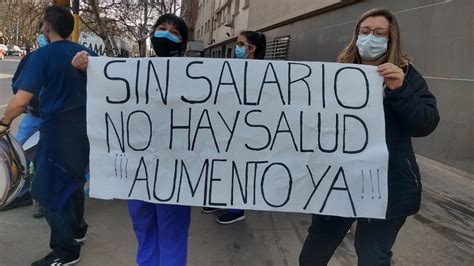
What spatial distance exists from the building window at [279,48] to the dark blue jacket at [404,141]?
1193 centimetres

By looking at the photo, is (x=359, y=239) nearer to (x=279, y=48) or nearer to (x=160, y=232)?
(x=160, y=232)

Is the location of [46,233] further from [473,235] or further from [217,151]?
[473,235]

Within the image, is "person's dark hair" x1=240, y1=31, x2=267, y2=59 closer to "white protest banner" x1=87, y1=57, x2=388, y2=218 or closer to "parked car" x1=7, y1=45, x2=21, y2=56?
"white protest banner" x1=87, y1=57, x2=388, y2=218

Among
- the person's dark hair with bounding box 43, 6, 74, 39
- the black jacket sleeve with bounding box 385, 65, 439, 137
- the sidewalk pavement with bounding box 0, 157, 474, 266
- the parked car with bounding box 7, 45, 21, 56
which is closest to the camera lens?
the black jacket sleeve with bounding box 385, 65, 439, 137

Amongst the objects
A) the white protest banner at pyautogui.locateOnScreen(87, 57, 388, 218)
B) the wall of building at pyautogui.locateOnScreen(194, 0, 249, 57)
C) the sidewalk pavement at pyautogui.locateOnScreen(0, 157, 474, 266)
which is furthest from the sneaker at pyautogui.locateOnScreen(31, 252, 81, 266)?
the wall of building at pyautogui.locateOnScreen(194, 0, 249, 57)

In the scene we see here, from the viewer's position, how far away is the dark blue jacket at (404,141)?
197 centimetres

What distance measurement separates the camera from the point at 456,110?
228 inches

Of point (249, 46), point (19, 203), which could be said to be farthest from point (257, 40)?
point (19, 203)

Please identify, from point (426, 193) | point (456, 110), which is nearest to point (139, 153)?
point (426, 193)

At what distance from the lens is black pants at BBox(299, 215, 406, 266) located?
2131mm

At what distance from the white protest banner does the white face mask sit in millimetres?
125

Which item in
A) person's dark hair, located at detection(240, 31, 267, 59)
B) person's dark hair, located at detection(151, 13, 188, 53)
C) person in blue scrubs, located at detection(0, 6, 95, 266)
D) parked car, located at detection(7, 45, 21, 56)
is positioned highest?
parked car, located at detection(7, 45, 21, 56)

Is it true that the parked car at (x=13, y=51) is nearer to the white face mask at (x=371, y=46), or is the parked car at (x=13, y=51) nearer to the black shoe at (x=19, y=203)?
the black shoe at (x=19, y=203)

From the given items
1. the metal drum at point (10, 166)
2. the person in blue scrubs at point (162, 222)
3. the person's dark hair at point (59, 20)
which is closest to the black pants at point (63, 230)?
the metal drum at point (10, 166)
